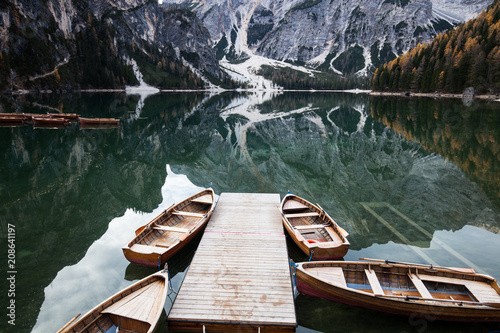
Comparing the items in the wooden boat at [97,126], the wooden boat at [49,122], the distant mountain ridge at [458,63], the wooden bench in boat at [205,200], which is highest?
the distant mountain ridge at [458,63]

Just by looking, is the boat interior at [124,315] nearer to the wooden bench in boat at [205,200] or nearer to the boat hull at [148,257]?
the boat hull at [148,257]

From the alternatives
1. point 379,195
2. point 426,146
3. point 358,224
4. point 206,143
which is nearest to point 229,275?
point 358,224

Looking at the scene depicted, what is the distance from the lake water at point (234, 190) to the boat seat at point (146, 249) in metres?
1.29

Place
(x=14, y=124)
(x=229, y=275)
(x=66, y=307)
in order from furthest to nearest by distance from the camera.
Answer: (x=14, y=124) → (x=229, y=275) → (x=66, y=307)

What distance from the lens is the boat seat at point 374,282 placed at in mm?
10386

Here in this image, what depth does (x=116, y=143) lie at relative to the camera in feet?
130

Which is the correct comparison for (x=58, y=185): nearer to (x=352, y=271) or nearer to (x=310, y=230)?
(x=310, y=230)

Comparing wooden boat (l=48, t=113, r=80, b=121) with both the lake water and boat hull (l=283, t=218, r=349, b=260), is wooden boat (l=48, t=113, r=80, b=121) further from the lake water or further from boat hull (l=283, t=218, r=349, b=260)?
boat hull (l=283, t=218, r=349, b=260)

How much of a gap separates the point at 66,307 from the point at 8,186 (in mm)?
17546

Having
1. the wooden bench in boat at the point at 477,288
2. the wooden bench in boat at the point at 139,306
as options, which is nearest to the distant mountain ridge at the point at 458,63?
the wooden bench in boat at the point at 477,288

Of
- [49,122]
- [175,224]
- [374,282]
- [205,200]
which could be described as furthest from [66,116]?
[374,282]

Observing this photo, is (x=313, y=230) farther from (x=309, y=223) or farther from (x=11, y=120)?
(x=11, y=120)

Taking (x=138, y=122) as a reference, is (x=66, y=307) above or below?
below

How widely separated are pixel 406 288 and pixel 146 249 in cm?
1089
